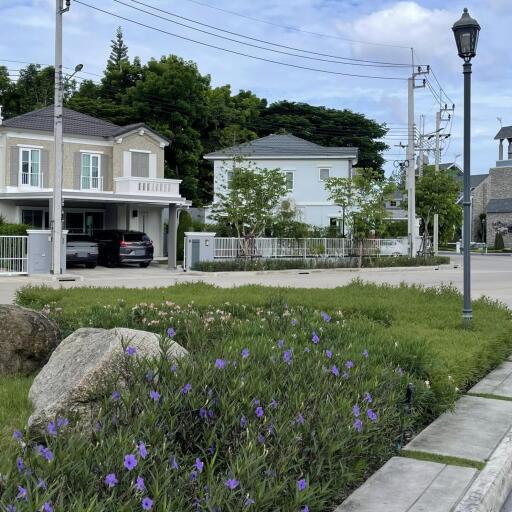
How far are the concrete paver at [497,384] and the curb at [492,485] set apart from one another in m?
1.81

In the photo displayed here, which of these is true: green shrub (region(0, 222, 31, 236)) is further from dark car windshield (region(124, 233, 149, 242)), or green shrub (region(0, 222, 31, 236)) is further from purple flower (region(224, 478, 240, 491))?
purple flower (region(224, 478, 240, 491))

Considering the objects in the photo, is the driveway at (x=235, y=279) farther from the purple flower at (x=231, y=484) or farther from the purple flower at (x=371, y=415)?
the purple flower at (x=231, y=484)

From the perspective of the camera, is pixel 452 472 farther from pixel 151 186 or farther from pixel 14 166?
pixel 14 166

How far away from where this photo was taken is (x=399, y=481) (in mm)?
4277

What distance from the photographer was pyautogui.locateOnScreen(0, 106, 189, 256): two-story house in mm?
33812

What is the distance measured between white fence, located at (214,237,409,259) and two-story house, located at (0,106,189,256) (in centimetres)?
378

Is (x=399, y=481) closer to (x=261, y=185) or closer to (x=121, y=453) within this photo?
(x=121, y=453)

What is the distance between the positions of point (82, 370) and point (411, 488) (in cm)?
225

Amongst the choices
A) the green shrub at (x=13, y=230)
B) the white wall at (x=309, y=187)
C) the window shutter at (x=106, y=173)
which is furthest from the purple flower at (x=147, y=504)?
the white wall at (x=309, y=187)

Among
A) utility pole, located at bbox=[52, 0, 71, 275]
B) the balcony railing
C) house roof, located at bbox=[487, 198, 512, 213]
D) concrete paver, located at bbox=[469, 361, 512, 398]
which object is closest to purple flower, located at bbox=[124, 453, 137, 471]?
concrete paver, located at bbox=[469, 361, 512, 398]

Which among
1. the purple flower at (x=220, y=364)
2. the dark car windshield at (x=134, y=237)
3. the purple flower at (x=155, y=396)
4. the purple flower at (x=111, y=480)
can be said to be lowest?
the purple flower at (x=111, y=480)

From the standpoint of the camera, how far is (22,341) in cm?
702

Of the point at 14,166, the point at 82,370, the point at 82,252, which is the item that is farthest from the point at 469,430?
the point at 14,166

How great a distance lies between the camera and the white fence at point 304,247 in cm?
3279
